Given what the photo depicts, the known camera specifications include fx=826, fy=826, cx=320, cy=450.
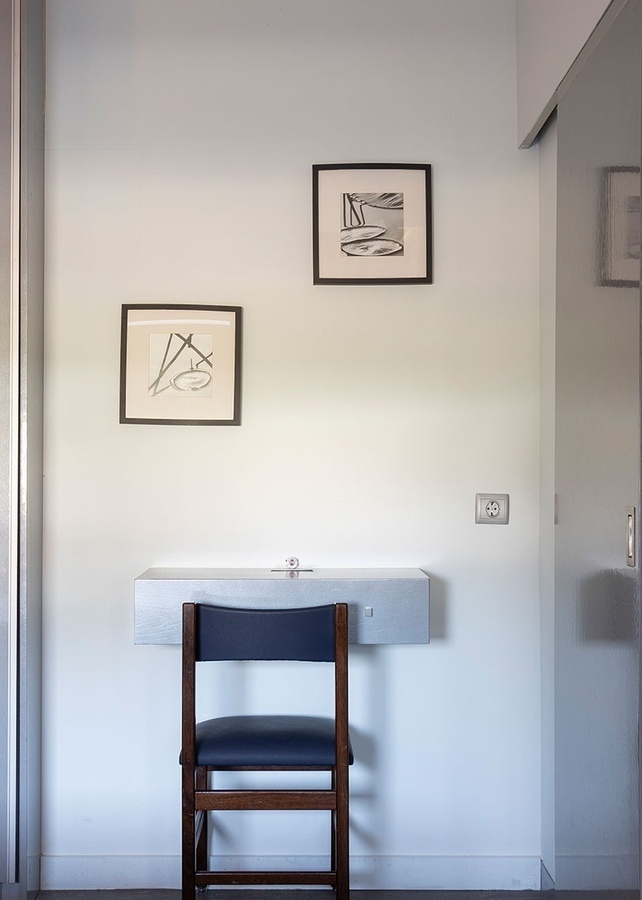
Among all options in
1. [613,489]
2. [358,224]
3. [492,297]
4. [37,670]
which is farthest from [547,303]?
[37,670]

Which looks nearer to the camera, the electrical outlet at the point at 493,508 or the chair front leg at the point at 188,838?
the chair front leg at the point at 188,838

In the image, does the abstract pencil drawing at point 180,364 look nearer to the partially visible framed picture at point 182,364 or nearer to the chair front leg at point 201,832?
the partially visible framed picture at point 182,364

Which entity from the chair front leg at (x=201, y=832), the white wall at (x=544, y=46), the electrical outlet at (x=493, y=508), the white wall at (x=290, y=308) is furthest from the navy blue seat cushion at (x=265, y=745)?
A: the white wall at (x=544, y=46)

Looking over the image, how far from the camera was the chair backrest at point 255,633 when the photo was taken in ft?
6.85

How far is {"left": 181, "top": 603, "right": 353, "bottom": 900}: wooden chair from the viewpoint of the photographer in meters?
2.08

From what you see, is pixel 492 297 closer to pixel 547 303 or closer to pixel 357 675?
pixel 547 303

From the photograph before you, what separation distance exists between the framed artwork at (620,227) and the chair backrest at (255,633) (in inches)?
42.4

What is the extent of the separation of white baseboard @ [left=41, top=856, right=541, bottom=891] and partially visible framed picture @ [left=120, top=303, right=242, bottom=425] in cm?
131

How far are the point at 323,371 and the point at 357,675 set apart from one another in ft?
3.01

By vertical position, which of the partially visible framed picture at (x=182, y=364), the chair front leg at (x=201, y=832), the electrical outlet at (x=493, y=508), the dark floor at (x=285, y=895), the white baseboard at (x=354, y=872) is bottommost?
the dark floor at (x=285, y=895)

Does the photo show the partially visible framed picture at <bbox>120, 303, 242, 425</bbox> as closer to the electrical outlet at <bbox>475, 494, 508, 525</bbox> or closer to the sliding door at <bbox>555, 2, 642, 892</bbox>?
the electrical outlet at <bbox>475, 494, 508, 525</bbox>

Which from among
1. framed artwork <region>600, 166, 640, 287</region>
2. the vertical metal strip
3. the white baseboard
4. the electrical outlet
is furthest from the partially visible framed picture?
the white baseboard

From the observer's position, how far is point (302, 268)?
250cm

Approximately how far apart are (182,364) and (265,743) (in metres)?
1.10
